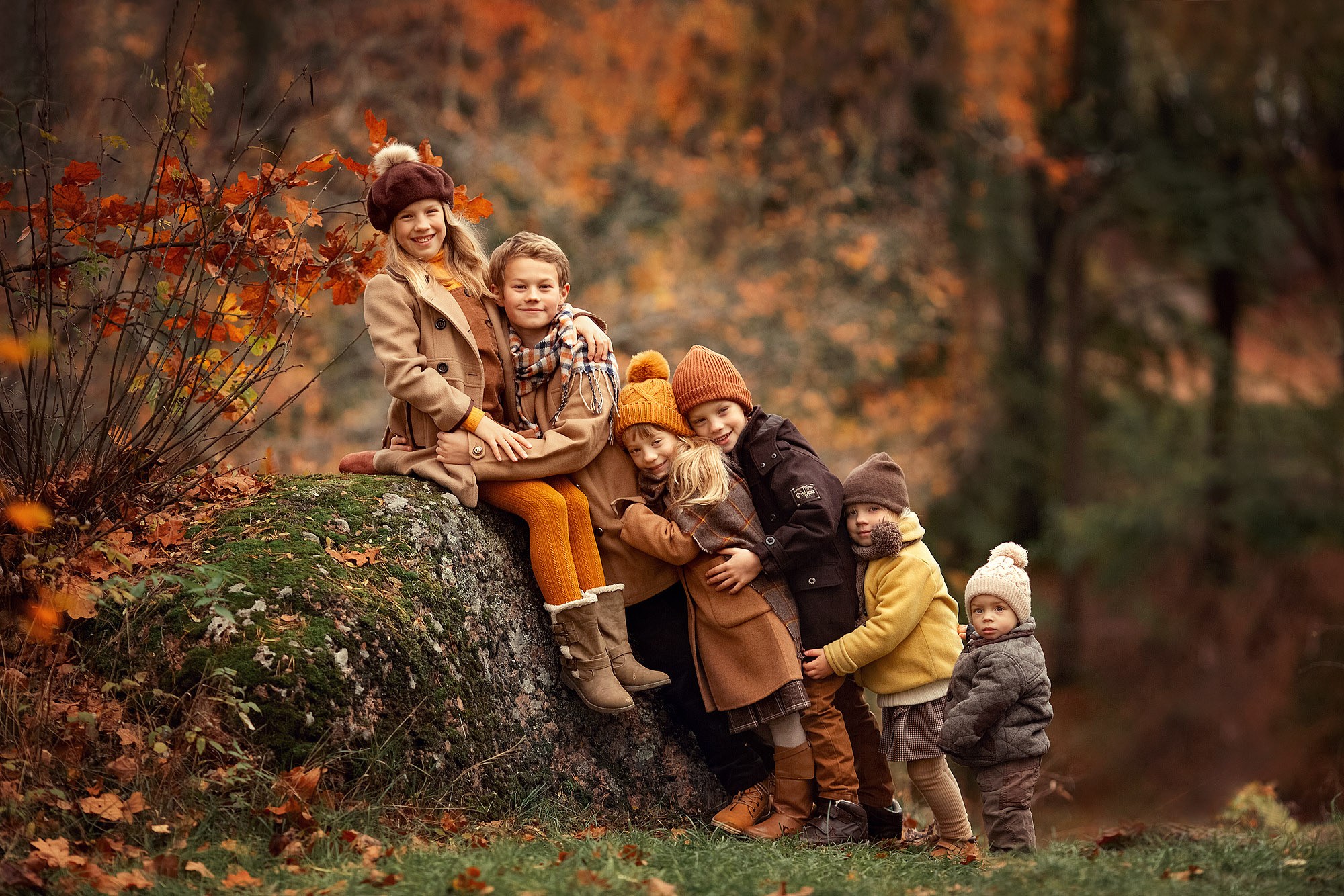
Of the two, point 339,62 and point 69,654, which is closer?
point 69,654

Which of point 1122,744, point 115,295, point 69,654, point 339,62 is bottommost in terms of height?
point 1122,744

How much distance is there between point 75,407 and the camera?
416 cm

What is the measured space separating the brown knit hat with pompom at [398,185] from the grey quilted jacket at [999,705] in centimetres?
262

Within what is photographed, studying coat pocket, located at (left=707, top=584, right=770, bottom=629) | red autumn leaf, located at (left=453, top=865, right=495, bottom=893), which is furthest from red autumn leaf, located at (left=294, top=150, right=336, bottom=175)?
red autumn leaf, located at (left=453, top=865, right=495, bottom=893)

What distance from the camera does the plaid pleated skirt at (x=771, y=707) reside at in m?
4.38

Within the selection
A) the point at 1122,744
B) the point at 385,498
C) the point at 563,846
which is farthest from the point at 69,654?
the point at 1122,744

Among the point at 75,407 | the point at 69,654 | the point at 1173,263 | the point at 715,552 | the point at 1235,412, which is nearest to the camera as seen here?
the point at 69,654

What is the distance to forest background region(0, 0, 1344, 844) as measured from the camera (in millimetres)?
12523

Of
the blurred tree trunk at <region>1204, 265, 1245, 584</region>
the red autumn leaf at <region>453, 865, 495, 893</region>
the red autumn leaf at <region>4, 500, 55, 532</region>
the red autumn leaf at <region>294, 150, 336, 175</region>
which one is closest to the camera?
the red autumn leaf at <region>453, 865, 495, 893</region>

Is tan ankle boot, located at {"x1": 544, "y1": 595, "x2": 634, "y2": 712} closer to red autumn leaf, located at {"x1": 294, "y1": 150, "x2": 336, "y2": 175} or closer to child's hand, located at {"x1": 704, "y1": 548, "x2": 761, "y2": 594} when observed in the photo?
child's hand, located at {"x1": 704, "y1": 548, "x2": 761, "y2": 594}

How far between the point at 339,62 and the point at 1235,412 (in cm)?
1107

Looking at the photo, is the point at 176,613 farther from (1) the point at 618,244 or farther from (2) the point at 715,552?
(1) the point at 618,244

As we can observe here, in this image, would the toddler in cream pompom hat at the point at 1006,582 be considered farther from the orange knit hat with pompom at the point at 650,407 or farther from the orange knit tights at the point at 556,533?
the orange knit tights at the point at 556,533

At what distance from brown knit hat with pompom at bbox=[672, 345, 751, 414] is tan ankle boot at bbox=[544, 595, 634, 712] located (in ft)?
2.76
